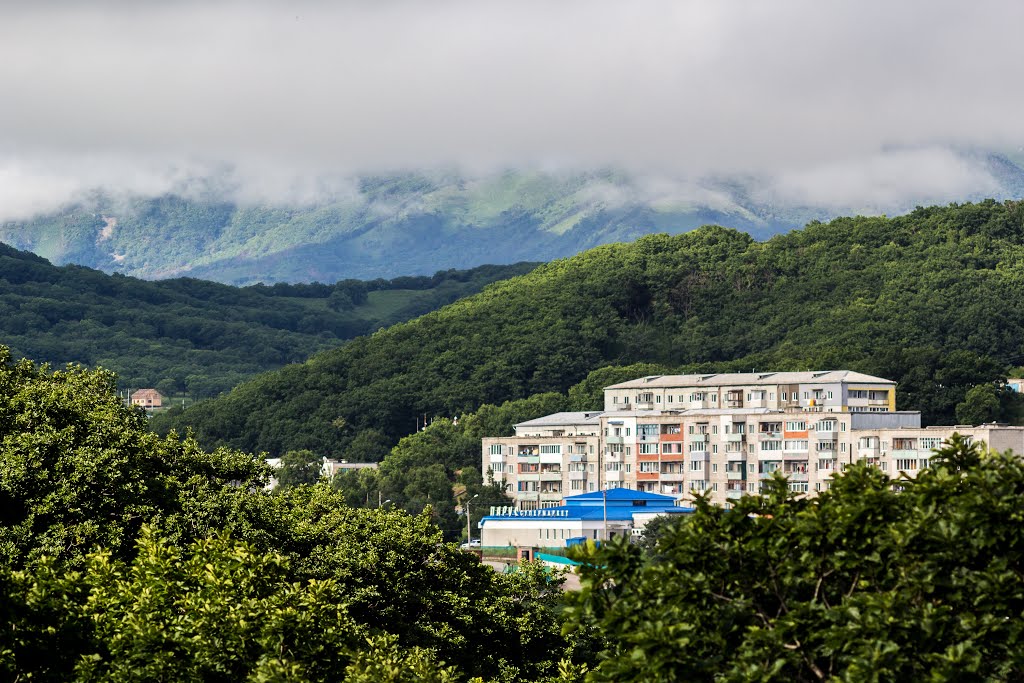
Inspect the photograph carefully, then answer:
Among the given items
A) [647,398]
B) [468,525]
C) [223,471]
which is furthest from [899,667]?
[647,398]

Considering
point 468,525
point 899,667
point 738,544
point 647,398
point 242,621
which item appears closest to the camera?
point 899,667

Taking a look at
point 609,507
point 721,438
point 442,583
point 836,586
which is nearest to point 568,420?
point 721,438

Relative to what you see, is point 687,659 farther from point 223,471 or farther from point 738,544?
point 223,471

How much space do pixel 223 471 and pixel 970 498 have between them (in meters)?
43.1

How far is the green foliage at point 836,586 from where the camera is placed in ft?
89.1

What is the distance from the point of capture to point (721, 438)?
160250 millimetres

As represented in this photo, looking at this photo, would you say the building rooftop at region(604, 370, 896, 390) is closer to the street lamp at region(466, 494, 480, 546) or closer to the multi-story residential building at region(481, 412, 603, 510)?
the multi-story residential building at region(481, 412, 603, 510)

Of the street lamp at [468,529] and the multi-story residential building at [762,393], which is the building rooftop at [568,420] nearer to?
the multi-story residential building at [762,393]

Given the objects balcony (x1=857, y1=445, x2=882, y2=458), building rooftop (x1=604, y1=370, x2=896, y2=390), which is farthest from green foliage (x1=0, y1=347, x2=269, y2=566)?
building rooftop (x1=604, y1=370, x2=896, y2=390)

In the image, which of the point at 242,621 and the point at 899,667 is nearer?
the point at 899,667

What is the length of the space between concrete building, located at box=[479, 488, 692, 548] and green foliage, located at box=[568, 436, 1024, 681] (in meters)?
106

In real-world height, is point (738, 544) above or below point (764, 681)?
above

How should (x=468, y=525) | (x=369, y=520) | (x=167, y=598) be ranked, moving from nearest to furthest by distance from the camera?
1. (x=167, y=598)
2. (x=369, y=520)
3. (x=468, y=525)

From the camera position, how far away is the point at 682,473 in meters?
162
